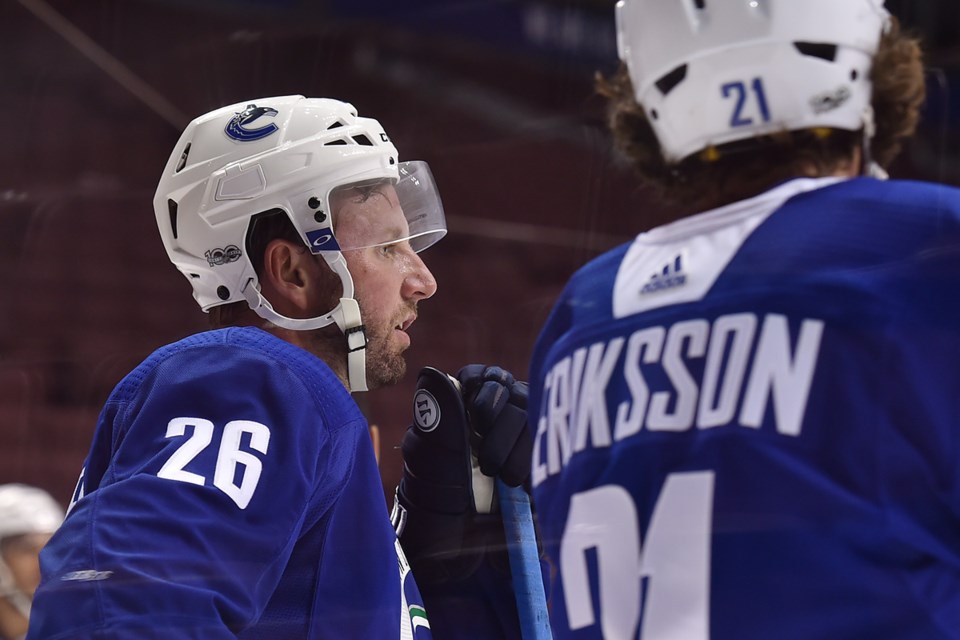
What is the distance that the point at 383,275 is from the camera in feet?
5.78

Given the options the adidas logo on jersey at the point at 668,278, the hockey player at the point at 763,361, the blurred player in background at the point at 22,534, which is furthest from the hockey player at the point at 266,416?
the adidas logo on jersey at the point at 668,278

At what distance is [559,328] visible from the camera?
1.07 m

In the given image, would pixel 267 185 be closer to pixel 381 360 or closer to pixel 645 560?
pixel 381 360

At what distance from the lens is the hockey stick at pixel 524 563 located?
5.93 ft

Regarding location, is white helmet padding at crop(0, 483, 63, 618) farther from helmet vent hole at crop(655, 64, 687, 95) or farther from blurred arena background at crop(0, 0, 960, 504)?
helmet vent hole at crop(655, 64, 687, 95)

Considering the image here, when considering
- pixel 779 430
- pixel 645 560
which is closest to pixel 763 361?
pixel 779 430

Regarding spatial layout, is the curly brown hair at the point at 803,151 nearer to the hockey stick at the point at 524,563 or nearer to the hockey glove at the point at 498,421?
the hockey glove at the point at 498,421

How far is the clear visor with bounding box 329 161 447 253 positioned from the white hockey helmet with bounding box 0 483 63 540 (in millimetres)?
661

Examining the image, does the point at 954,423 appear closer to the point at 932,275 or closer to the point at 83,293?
the point at 932,275

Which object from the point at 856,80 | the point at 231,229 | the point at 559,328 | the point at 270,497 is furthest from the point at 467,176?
the point at 856,80

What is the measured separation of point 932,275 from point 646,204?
0.37 metres

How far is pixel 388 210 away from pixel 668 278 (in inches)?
36.7

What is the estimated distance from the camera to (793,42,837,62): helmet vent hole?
3.14ft

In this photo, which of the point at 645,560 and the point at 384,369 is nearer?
the point at 645,560
